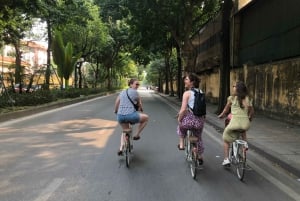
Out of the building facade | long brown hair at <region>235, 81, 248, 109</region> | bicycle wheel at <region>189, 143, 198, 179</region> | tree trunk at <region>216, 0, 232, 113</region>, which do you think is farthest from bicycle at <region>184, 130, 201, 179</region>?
tree trunk at <region>216, 0, 232, 113</region>

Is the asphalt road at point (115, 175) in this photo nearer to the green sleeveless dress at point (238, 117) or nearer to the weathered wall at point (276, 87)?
the green sleeveless dress at point (238, 117)

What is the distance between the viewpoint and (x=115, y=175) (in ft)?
25.7

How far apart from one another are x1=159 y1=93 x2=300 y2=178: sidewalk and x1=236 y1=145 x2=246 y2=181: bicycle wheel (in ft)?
3.62

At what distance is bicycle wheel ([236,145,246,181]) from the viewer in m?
7.63

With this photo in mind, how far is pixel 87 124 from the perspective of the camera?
16812mm

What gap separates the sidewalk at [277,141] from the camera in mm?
9037

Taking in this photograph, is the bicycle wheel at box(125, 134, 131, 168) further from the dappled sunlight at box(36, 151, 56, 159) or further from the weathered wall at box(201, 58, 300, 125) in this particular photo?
the weathered wall at box(201, 58, 300, 125)

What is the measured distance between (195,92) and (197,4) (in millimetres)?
23037

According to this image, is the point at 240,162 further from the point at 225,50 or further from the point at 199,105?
the point at 225,50

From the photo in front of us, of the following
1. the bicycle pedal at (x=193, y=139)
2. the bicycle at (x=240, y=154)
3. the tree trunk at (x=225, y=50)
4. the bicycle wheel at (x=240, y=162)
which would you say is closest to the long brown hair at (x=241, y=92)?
the bicycle at (x=240, y=154)

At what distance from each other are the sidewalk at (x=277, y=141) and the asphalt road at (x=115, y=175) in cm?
36

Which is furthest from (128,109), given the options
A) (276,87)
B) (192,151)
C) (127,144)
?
(276,87)

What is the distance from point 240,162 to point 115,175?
2.11m

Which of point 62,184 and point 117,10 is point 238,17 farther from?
point 62,184
